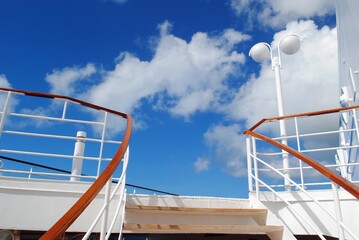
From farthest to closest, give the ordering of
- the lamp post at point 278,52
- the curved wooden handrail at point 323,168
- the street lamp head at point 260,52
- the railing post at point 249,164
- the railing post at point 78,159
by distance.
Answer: the street lamp head at point 260,52, the lamp post at point 278,52, the railing post at point 78,159, the railing post at point 249,164, the curved wooden handrail at point 323,168

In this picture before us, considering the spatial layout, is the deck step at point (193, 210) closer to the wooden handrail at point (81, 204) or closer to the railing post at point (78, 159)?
the wooden handrail at point (81, 204)

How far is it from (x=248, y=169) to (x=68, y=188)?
6.38ft

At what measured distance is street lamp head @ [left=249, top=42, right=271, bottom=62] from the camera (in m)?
5.14

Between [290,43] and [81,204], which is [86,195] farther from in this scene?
[290,43]

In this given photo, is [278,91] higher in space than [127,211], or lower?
higher

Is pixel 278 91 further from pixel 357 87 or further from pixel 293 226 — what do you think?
pixel 293 226

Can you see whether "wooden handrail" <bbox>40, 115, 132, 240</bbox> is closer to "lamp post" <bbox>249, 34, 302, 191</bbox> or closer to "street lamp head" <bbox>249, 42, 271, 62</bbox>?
"lamp post" <bbox>249, 34, 302, 191</bbox>

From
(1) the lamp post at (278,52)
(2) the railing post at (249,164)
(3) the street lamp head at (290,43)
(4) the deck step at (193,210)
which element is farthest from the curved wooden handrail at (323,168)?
(3) the street lamp head at (290,43)

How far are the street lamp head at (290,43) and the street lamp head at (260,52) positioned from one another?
242 millimetres

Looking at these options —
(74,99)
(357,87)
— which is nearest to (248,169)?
(357,87)

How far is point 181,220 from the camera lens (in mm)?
2955

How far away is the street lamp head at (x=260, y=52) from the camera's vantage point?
16.9ft

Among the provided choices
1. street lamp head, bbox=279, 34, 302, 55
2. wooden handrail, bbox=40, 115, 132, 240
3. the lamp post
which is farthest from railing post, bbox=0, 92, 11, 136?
street lamp head, bbox=279, 34, 302, 55

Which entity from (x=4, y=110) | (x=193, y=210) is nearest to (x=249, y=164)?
(x=193, y=210)
